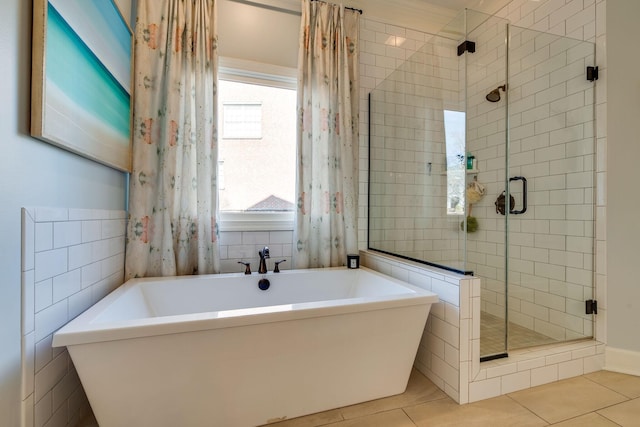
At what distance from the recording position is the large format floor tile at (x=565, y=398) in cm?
145

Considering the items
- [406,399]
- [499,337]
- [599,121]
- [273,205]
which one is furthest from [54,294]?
[599,121]

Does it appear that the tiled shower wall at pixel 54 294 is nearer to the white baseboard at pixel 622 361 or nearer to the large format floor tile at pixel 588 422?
the large format floor tile at pixel 588 422

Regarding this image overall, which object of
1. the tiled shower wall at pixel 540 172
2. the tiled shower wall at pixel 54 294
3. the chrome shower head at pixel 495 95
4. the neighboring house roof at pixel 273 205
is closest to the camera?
the tiled shower wall at pixel 54 294

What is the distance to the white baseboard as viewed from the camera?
1.80 meters

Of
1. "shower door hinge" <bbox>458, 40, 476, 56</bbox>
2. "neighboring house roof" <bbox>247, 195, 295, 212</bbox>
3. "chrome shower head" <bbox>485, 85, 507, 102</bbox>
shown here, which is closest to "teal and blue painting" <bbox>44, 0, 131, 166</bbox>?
"neighboring house roof" <bbox>247, 195, 295, 212</bbox>

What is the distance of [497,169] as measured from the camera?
2576 mm

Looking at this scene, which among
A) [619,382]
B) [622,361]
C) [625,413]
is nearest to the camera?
[625,413]

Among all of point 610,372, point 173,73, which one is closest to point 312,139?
point 173,73

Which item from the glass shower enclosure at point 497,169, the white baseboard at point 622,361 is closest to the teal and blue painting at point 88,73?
the glass shower enclosure at point 497,169

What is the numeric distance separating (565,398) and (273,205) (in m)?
2.22

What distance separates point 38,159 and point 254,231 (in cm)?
137

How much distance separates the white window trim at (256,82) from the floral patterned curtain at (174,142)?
18 centimetres

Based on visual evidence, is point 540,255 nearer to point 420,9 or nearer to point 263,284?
point 263,284

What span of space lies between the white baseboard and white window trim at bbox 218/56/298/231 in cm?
236
